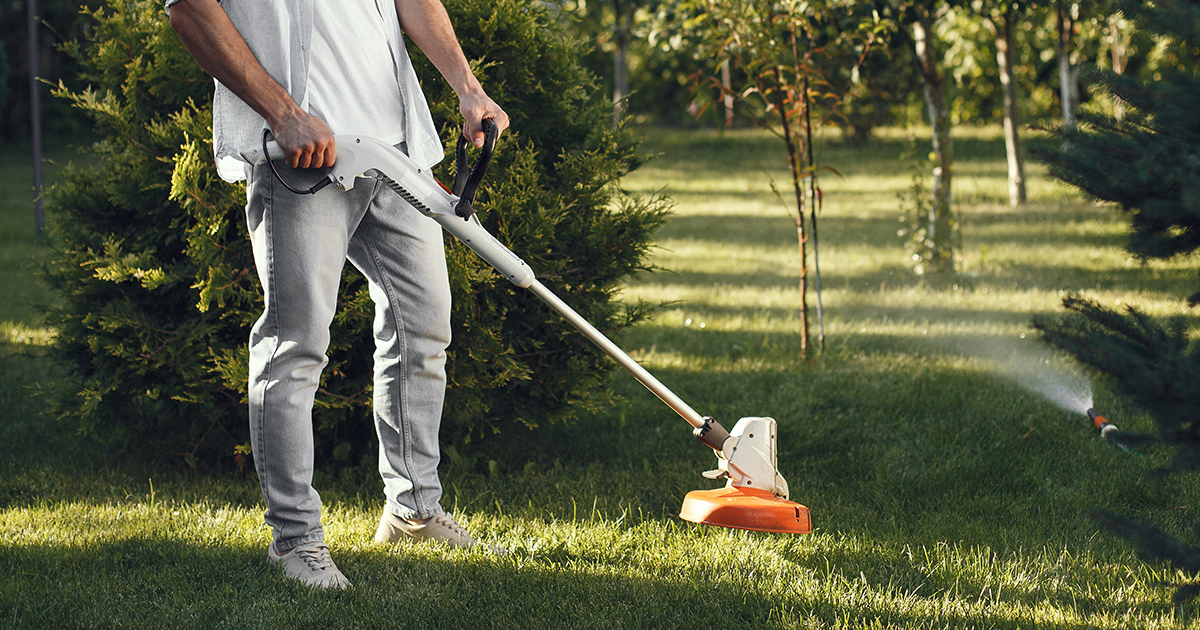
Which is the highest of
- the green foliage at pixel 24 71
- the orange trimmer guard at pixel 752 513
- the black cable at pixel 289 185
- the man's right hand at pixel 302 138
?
the green foliage at pixel 24 71

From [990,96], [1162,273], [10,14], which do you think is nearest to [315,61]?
[1162,273]

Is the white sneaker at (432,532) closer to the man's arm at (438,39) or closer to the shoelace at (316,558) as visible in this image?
the shoelace at (316,558)

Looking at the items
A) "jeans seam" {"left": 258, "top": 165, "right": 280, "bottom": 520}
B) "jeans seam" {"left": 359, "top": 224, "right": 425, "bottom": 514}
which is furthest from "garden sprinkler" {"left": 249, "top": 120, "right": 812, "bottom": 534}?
"jeans seam" {"left": 359, "top": 224, "right": 425, "bottom": 514}

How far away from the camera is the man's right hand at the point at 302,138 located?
234 cm

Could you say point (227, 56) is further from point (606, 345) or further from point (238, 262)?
point (238, 262)

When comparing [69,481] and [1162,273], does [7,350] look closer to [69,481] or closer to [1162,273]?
[69,481]

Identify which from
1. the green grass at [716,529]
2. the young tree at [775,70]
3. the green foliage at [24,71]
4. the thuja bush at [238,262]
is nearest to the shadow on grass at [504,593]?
the green grass at [716,529]

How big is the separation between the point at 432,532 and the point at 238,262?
1235 mm

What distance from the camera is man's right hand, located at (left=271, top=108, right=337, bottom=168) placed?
2.34 meters

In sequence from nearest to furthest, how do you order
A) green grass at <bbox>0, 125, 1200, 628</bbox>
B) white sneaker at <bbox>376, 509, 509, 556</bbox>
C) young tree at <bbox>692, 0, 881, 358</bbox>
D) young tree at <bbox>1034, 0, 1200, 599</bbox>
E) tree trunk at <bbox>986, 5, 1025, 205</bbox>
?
young tree at <bbox>1034, 0, 1200, 599</bbox>
green grass at <bbox>0, 125, 1200, 628</bbox>
white sneaker at <bbox>376, 509, 509, 556</bbox>
young tree at <bbox>692, 0, 881, 358</bbox>
tree trunk at <bbox>986, 5, 1025, 205</bbox>

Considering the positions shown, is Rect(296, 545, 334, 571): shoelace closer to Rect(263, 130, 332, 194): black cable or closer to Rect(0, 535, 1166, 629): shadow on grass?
Rect(0, 535, 1166, 629): shadow on grass

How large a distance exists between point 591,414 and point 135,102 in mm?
2171

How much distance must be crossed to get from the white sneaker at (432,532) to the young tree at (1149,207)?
166 centimetres

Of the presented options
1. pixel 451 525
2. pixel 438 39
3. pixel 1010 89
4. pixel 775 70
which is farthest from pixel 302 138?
pixel 1010 89
